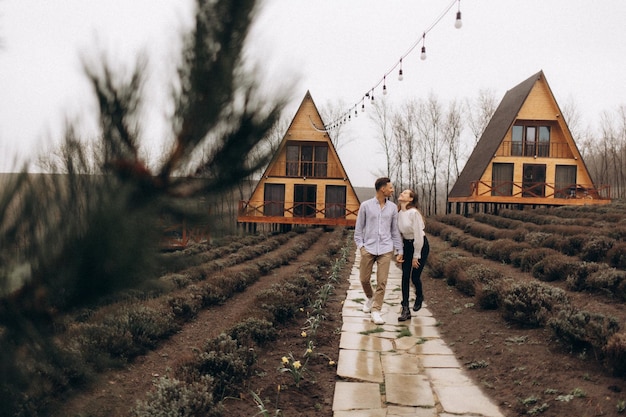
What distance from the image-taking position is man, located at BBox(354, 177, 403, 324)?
6.92 metres

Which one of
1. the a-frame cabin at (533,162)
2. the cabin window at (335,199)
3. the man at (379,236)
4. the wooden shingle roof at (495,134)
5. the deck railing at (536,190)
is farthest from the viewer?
the cabin window at (335,199)

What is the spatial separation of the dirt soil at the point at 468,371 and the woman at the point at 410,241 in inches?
28.9

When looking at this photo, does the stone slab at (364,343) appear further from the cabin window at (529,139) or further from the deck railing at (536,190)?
the cabin window at (529,139)

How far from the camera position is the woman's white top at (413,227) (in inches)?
283

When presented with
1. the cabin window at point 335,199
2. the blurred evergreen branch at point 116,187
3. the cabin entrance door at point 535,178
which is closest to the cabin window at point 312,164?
the cabin window at point 335,199

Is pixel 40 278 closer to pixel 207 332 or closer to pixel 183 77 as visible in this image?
pixel 183 77

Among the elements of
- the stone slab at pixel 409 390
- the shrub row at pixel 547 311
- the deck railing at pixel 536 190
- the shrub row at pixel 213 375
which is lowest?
the stone slab at pixel 409 390

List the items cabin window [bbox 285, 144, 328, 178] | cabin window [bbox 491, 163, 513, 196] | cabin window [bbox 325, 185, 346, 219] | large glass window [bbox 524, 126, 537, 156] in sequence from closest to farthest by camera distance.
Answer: cabin window [bbox 491, 163, 513, 196] < large glass window [bbox 524, 126, 537, 156] < cabin window [bbox 325, 185, 346, 219] < cabin window [bbox 285, 144, 328, 178]

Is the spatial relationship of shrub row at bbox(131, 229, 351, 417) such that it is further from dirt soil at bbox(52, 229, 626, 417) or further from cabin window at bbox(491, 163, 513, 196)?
cabin window at bbox(491, 163, 513, 196)

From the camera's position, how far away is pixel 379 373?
5.06 m

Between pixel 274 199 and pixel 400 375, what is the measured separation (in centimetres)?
2350

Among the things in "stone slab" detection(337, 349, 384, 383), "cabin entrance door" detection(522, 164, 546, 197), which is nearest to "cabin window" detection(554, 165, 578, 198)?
"cabin entrance door" detection(522, 164, 546, 197)

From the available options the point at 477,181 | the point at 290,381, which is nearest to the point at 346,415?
the point at 290,381

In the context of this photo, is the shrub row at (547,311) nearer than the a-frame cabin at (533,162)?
Yes
